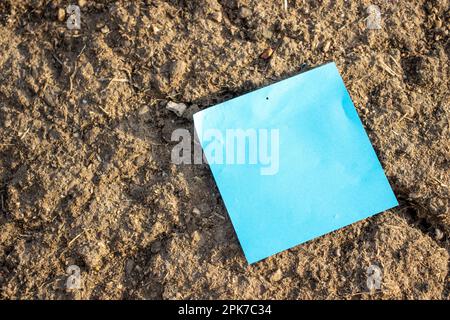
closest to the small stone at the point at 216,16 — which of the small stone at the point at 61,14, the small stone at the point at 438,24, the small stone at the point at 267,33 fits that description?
the small stone at the point at 267,33

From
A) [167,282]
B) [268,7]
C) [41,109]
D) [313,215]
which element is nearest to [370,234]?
[313,215]

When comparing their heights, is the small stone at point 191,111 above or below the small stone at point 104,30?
below

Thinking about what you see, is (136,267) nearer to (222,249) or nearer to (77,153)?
(222,249)
